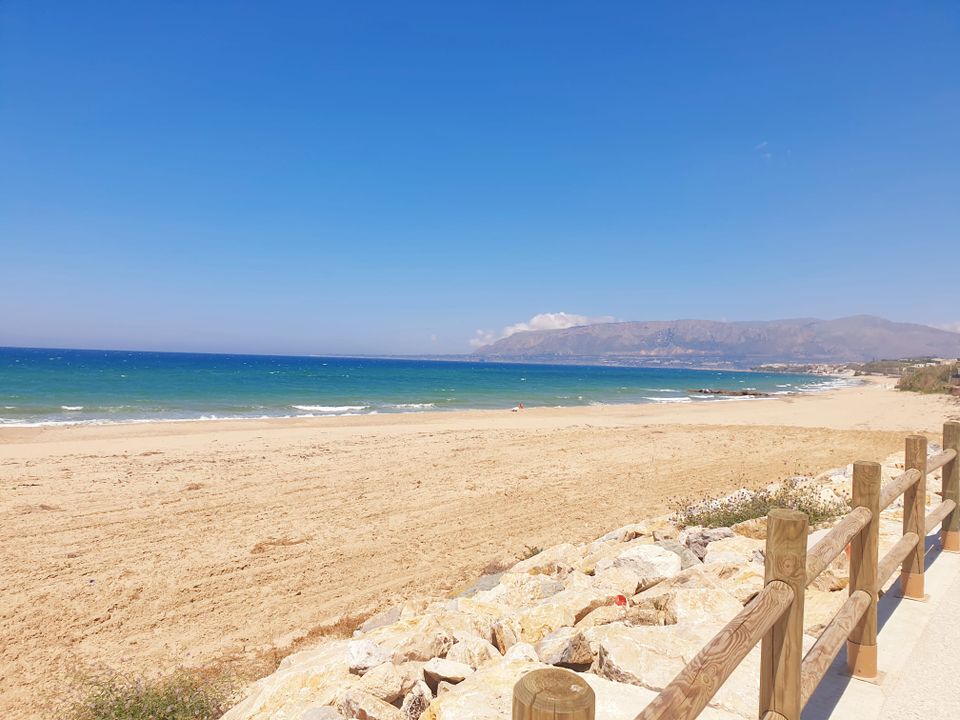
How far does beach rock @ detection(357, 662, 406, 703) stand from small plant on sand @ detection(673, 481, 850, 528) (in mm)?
5409

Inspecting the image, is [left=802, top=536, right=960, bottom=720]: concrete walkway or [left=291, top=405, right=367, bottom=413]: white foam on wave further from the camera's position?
[left=291, top=405, right=367, bottom=413]: white foam on wave

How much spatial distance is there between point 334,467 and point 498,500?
477 cm

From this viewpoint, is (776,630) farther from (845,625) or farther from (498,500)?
(498,500)

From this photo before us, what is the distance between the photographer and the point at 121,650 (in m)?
5.65

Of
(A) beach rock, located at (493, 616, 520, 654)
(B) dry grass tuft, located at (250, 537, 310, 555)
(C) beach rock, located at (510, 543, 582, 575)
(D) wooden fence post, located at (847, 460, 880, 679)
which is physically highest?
(D) wooden fence post, located at (847, 460, 880, 679)

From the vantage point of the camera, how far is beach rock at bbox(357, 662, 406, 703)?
141 inches

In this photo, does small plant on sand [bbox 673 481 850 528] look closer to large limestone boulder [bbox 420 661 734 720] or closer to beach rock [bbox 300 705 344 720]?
large limestone boulder [bbox 420 661 734 720]

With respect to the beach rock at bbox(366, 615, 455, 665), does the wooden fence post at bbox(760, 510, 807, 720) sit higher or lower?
higher

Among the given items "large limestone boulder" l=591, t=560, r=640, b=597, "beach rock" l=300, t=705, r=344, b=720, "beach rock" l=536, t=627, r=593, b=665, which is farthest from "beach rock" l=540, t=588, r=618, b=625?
"beach rock" l=300, t=705, r=344, b=720

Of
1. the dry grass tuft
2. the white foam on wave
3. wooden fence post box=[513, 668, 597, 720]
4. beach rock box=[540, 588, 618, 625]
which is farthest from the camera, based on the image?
the white foam on wave

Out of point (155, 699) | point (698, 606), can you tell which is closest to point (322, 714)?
point (155, 699)

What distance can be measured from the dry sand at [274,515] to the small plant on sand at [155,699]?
39 centimetres

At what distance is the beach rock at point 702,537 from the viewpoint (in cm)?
642

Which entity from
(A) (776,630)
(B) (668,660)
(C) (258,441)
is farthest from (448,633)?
(C) (258,441)
